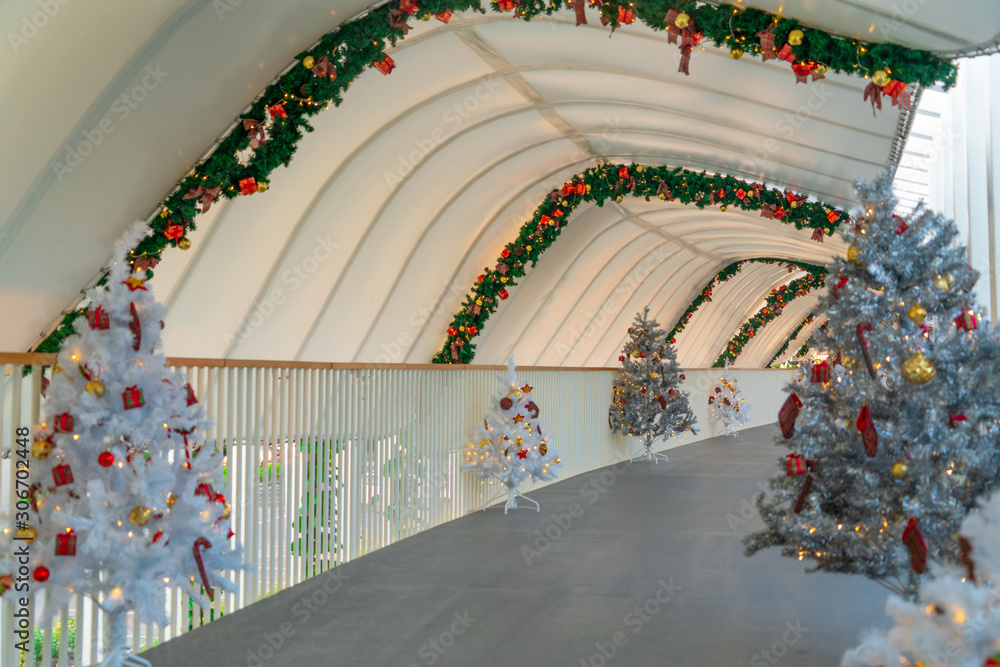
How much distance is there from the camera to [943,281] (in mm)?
4473

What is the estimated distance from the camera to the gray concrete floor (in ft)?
14.2

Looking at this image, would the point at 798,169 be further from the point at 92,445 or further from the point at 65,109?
the point at 92,445

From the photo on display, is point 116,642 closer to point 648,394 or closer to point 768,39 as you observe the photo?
point 768,39

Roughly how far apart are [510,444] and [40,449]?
6.13 m

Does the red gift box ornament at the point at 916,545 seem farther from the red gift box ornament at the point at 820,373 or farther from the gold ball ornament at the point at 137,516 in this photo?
the gold ball ornament at the point at 137,516

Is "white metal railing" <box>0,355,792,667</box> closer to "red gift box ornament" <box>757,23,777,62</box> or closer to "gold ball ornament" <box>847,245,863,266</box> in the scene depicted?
"gold ball ornament" <box>847,245,863,266</box>

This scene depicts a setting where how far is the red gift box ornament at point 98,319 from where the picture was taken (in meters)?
3.89

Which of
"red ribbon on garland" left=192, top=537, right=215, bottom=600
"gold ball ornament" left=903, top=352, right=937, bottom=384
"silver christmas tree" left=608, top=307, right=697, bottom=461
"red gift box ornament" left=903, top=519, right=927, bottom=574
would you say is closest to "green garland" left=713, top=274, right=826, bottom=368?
"silver christmas tree" left=608, top=307, right=697, bottom=461

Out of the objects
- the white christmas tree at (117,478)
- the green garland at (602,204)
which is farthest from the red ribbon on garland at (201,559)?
the green garland at (602,204)

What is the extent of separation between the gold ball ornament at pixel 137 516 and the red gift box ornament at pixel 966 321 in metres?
4.10

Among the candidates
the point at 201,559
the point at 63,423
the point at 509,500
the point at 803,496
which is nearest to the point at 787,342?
the point at 509,500

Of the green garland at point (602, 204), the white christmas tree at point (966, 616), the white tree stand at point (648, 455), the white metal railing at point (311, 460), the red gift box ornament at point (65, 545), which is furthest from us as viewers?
the white tree stand at point (648, 455)

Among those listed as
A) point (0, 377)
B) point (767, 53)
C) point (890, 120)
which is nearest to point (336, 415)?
point (0, 377)

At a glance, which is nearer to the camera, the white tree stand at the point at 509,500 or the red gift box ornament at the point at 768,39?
the red gift box ornament at the point at 768,39
